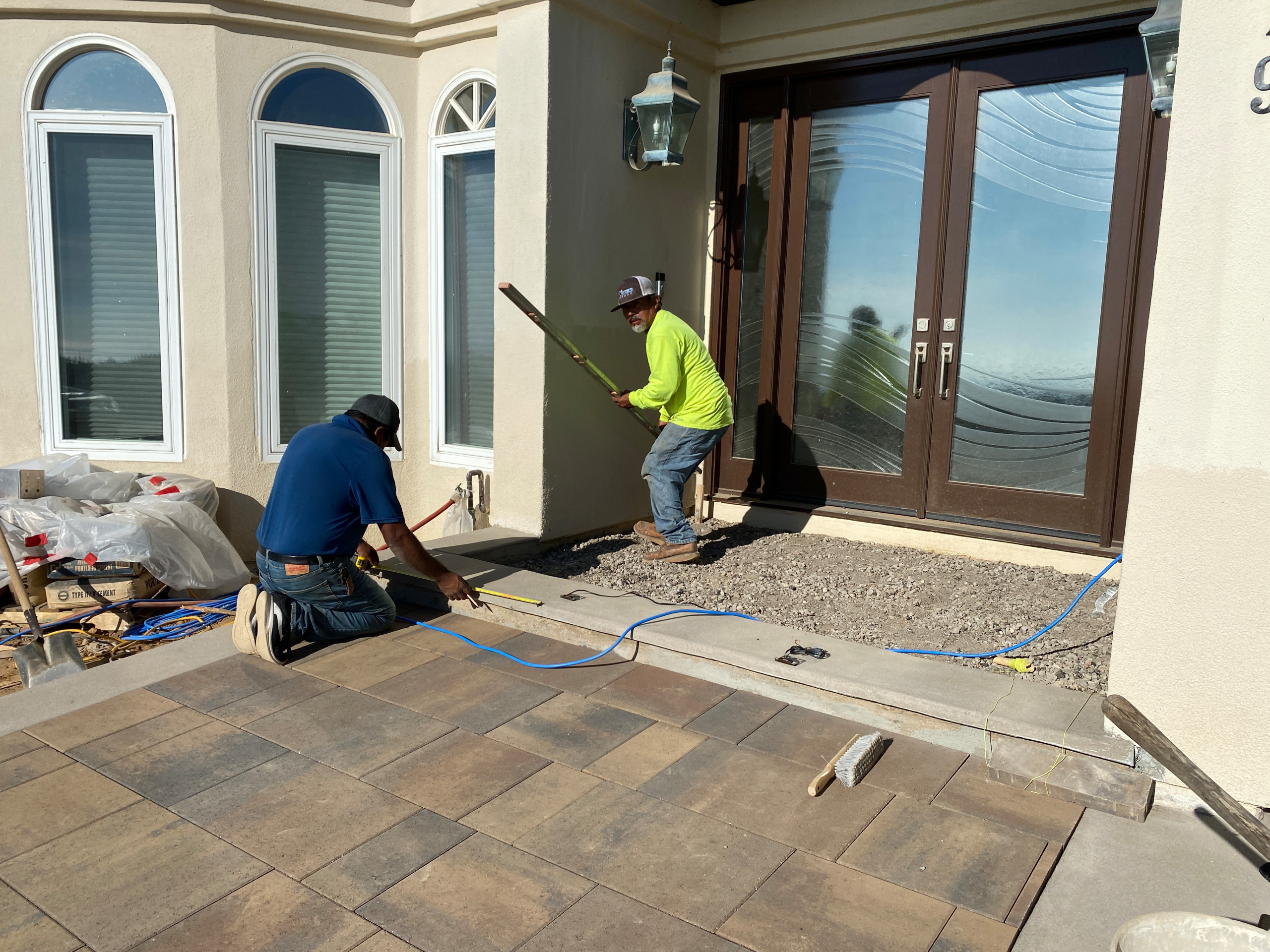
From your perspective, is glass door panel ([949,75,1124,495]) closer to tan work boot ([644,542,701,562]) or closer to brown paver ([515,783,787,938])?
tan work boot ([644,542,701,562])

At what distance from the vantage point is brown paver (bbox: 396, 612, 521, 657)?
4266 millimetres

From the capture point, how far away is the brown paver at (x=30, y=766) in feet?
10.0

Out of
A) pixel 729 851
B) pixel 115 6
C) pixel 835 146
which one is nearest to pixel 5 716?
pixel 729 851

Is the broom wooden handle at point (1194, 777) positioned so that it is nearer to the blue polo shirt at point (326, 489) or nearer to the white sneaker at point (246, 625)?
the blue polo shirt at point (326, 489)

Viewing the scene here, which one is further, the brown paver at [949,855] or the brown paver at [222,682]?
the brown paver at [222,682]

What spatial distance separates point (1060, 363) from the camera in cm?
552

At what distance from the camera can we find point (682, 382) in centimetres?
556

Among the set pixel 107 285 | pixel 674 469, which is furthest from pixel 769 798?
pixel 107 285

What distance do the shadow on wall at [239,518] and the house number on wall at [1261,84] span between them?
19.6 feet

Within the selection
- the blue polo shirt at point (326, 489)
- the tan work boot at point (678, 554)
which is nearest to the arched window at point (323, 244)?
the tan work boot at point (678, 554)

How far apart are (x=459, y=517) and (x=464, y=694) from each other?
270 centimetres

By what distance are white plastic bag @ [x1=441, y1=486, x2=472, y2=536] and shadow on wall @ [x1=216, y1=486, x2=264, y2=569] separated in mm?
1337

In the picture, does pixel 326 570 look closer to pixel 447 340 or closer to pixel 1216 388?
pixel 447 340

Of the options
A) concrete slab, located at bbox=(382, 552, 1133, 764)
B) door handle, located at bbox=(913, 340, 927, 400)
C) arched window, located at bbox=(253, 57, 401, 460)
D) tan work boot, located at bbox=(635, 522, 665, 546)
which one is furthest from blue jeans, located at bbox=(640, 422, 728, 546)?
arched window, located at bbox=(253, 57, 401, 460)
